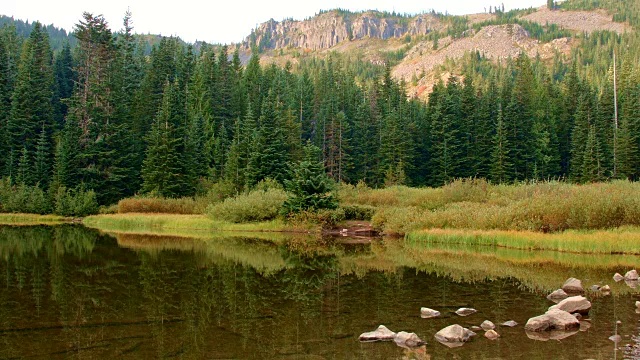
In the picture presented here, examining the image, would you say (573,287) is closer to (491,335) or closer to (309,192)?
(491,335)

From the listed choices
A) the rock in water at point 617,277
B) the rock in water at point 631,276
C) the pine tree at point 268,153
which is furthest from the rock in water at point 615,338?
the pine tree at point 268,153

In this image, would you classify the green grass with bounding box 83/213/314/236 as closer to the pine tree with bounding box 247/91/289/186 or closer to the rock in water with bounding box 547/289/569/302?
the pine tree with bounding box 247/91/289/186

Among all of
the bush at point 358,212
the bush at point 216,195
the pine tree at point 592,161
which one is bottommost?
the bush at point 358,212

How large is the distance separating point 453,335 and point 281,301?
19.8 ft

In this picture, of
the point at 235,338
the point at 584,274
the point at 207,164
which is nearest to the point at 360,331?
the point at 235,338

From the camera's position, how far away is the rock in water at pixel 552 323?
11938 millimetres

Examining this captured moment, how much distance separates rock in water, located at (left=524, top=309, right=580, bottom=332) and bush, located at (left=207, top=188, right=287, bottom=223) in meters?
32.6

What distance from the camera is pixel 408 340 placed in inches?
425

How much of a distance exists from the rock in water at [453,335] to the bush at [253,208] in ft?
108

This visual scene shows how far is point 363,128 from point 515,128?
2254 cm

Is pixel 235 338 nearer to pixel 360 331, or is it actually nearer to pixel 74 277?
pixel 360 331

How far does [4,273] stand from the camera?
2025cm

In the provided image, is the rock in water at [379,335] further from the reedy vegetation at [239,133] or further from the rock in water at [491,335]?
the reedy vegetation at [239,133]

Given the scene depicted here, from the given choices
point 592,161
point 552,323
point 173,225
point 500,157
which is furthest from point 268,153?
point 552,323
